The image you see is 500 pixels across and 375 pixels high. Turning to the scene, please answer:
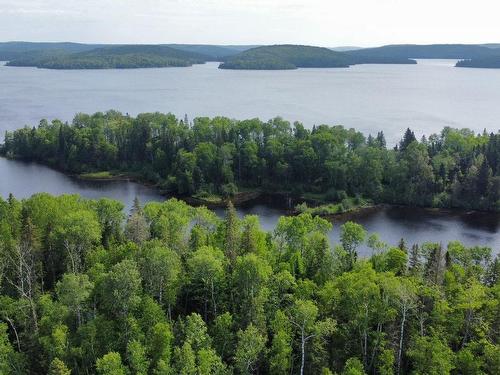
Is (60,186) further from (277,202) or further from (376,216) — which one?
(376,216)

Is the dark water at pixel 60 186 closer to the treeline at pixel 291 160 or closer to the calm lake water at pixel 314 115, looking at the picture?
the calm lake water at pixel 314 115

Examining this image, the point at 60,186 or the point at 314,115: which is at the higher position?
the point at 314,115

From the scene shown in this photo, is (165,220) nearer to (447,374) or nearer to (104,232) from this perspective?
(104,232)

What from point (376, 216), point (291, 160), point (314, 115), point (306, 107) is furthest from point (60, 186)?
point (306, 107)

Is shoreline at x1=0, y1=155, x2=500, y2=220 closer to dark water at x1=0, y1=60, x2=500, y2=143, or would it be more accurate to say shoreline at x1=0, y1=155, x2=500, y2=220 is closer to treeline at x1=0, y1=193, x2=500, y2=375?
treeline at x1=0, y1=193, x2=500, y2=375

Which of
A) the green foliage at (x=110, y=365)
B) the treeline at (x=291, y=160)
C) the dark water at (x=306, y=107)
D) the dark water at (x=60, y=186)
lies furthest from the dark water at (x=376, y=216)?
the dark water at (x=306, y=107)

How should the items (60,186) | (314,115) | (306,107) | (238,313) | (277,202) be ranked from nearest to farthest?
(238,313) → (277,202) → (60,186) → (314,115) → (306,107)
